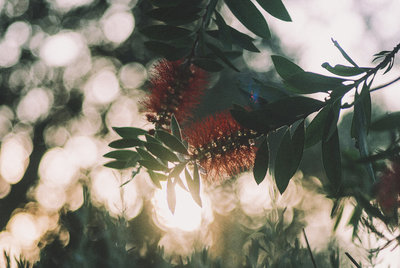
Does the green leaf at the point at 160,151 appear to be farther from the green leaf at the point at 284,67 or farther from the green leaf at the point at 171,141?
the green leaf at the point at 284,67

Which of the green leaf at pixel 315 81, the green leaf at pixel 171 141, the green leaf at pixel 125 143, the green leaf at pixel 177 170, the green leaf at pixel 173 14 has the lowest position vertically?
the green leaf at pixel 125 143

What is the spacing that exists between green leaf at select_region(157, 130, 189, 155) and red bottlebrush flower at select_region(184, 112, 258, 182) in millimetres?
60

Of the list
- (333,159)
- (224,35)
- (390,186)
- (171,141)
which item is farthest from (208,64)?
(390,186)

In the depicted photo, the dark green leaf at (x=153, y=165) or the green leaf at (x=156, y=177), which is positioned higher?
the dark green leaf at (x=153, y=165)

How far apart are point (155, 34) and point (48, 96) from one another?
556 centimetres

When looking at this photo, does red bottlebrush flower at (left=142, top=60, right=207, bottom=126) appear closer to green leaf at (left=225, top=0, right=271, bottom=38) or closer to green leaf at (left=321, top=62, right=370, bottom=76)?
green leaf at (left=225, top=0, right=271, bottom=38)

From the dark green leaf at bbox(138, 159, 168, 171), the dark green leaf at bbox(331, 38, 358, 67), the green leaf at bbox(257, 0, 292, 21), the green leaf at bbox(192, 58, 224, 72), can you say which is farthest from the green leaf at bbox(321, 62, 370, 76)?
the dark green leaf at bbox(138, 159, 168, 171)

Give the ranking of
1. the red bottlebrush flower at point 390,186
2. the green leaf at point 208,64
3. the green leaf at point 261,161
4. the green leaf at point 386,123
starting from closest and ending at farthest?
the red bottlebrush flower at point 390,186, the green leaf at point 386,123, the green leaf at point 261,161, the green leaf at point 208,64

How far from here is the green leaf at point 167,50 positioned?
2.48ft

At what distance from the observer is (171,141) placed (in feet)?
2.12

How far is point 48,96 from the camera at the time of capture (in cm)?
582

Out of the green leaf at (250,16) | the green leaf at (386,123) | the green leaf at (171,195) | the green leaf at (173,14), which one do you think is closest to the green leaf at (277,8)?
the green leaf at (250,16)

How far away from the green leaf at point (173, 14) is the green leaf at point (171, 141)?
22 cm

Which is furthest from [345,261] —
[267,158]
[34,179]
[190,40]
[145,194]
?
[34,179]
